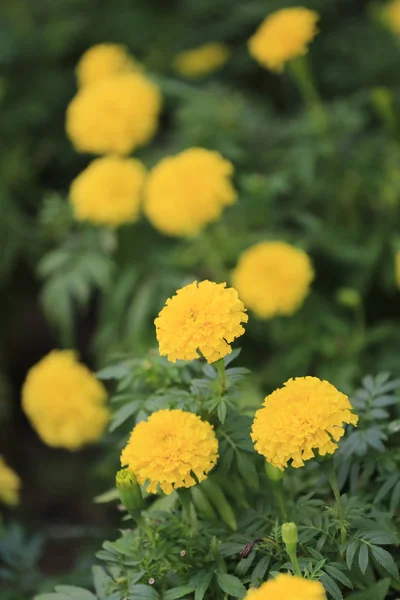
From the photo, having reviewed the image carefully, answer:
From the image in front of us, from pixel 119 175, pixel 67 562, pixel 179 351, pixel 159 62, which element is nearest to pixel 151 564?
pixel 179 351

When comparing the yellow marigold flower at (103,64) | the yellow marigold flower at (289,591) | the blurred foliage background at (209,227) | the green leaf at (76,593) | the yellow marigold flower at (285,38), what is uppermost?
the yellow marigold flower at (289,591)

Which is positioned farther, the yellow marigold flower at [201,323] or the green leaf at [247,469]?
the green leaf at [247,469]

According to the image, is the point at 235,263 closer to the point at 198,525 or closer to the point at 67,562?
the point at 198,525

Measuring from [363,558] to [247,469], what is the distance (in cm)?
22

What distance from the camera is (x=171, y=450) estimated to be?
1.02 m

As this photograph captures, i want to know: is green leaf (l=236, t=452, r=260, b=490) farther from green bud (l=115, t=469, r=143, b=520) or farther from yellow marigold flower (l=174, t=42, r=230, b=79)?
yellow marigold flower (l=174, t=42, r=230, b=79)

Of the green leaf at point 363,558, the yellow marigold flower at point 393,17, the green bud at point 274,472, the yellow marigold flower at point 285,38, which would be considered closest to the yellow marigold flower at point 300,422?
the green bud at point 274,472

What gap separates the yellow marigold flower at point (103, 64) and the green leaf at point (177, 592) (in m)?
1.62

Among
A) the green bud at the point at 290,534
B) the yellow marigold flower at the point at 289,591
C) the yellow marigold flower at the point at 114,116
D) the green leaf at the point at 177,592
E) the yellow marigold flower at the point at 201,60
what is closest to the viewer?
the yellow marigold flower at the point at 289,591

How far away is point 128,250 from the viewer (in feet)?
7.00

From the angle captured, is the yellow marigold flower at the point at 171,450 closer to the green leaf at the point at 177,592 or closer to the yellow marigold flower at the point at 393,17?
the green leaf at the point at 177,592

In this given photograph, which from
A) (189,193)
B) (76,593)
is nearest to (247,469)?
(76,593)

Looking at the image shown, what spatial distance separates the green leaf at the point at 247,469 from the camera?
1.14 meters

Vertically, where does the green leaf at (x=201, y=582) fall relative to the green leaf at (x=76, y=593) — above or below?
above
